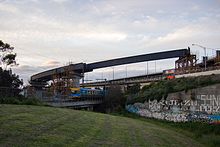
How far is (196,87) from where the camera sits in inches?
1437

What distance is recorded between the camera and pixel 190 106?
119ft

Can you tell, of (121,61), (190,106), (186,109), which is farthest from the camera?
(121,61)

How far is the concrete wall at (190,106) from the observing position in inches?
1278

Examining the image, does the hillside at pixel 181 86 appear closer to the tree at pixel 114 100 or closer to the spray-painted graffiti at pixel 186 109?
the spray-painted graffiti at pixel 186 109

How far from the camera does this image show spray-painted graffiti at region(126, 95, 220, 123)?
1272 inches

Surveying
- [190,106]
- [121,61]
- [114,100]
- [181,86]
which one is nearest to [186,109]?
[190,106]

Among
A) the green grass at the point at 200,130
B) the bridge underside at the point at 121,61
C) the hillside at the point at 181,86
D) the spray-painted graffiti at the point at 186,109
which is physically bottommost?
the green grass at the point at 200,130

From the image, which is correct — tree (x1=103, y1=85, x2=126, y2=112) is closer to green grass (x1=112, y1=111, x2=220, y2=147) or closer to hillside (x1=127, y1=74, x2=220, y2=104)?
hillside (x1=127, y1=74, x2=220, y2=104)

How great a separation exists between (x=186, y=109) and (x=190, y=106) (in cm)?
80

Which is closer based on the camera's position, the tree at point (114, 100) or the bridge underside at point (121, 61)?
the tree at point (114, 100)

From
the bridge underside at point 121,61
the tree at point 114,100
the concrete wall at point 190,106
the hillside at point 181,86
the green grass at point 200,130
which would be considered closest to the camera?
the green grass at point 200,130

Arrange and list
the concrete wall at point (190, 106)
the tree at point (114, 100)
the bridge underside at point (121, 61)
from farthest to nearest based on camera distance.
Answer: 1. the bridge underside at point (121, 61)
2. the tree at point (114, 100)
3. the concrete wall at point (190, 106)

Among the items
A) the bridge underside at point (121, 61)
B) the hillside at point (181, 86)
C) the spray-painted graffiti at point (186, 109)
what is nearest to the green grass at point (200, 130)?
the spray-painted graffiti at point (186, 109)

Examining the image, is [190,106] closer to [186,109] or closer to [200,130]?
[186,109]
